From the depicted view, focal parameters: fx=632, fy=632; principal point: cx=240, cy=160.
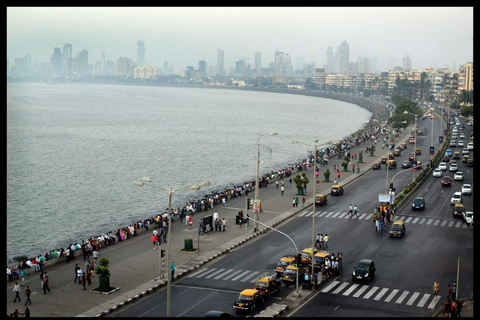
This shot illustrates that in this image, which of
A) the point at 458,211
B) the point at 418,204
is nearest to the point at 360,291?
the point at 458,211

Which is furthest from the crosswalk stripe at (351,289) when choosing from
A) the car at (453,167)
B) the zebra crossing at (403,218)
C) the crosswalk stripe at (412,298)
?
the car at (453,167)

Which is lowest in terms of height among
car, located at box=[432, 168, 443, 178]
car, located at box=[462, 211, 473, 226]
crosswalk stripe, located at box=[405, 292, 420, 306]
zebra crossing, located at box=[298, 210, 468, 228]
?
crosswalk stripe, located at box=[405, 292, 420, 306]

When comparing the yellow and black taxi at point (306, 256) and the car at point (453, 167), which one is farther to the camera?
the car at point (453, 167)

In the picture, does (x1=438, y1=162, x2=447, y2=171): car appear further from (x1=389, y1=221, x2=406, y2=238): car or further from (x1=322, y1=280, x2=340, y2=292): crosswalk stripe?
(x1=322, y1=280, x2=340, y2=292): crosswalk stripe

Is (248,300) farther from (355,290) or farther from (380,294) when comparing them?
(380,294)

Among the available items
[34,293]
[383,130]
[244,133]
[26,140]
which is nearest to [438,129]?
[383,130]

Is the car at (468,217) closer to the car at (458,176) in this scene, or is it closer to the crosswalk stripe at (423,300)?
the crosswalk stripe at (423,300)

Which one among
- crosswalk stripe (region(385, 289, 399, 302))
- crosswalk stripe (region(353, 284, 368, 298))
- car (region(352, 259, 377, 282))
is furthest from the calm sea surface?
crosswalk stripe (region(385, 289, 399, 302))

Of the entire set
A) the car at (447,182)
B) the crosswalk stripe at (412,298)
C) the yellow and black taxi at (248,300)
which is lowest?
the crosswalk stripe at (412,298)
